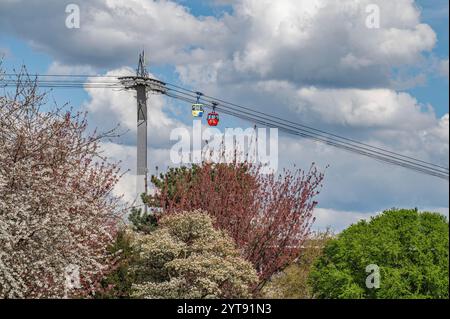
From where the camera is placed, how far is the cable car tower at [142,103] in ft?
113

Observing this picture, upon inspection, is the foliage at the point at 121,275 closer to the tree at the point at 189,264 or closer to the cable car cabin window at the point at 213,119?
the tree at the point at 189,264

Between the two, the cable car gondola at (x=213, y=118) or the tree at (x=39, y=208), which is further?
the cable car gondola at (x=213, y=118)

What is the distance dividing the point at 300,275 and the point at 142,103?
11607 millimetres

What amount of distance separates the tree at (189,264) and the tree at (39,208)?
4.91m

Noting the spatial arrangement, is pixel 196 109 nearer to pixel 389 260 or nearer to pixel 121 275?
pixel 389 260

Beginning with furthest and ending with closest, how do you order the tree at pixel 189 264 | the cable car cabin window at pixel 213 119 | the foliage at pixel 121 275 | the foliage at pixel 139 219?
the cable car cabin window at pixel 213 119 → the foliage at pixel 139 219 → the foliage at pixel 121 275 → the tree at pixel 189 264

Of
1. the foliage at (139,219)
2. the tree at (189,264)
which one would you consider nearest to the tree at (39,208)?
the tree at (189,264)

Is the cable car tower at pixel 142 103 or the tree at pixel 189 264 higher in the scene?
the cable car tower at pixel 142 103

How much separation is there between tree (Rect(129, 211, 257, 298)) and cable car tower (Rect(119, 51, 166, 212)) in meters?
7.33

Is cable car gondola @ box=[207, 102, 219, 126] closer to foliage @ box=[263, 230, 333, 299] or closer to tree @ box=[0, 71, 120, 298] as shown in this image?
foliage @ box=[263, 230, 333, 299]

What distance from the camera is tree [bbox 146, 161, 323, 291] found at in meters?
31.2

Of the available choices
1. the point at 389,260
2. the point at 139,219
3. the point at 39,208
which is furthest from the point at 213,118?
the point at 39,208

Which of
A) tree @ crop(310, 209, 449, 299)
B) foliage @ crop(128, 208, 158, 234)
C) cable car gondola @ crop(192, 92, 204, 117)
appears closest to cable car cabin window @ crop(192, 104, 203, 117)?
cable car gondola @ crop(192, 92, 204, 117)
